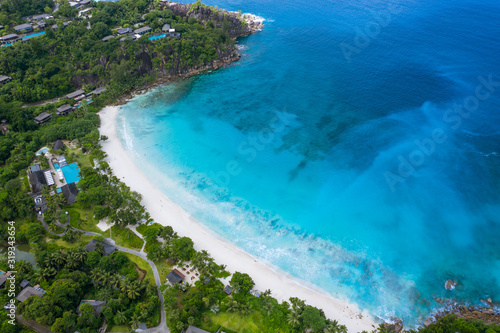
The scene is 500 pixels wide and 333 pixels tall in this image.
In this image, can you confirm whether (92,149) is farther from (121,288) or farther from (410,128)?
(410,128)

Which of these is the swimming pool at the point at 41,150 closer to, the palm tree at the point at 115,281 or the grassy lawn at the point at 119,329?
the palm tree at the point at 115,281

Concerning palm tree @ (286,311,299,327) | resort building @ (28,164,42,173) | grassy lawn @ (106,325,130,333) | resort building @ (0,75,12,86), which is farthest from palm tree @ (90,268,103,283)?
resort building @ (0,75,12,86)

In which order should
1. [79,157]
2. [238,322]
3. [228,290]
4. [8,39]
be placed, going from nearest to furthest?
[238,322], [228,290], [79,157], [8,39]

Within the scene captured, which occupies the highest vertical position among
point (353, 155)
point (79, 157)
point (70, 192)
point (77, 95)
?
point (77, 95)

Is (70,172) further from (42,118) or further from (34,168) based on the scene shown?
(42,118)

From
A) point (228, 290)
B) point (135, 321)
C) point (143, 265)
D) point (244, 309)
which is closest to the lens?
point (135, 321)

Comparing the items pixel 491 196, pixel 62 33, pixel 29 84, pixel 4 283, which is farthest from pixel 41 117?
pixel 491 196

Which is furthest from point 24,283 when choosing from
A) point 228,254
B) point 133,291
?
point 228,254
